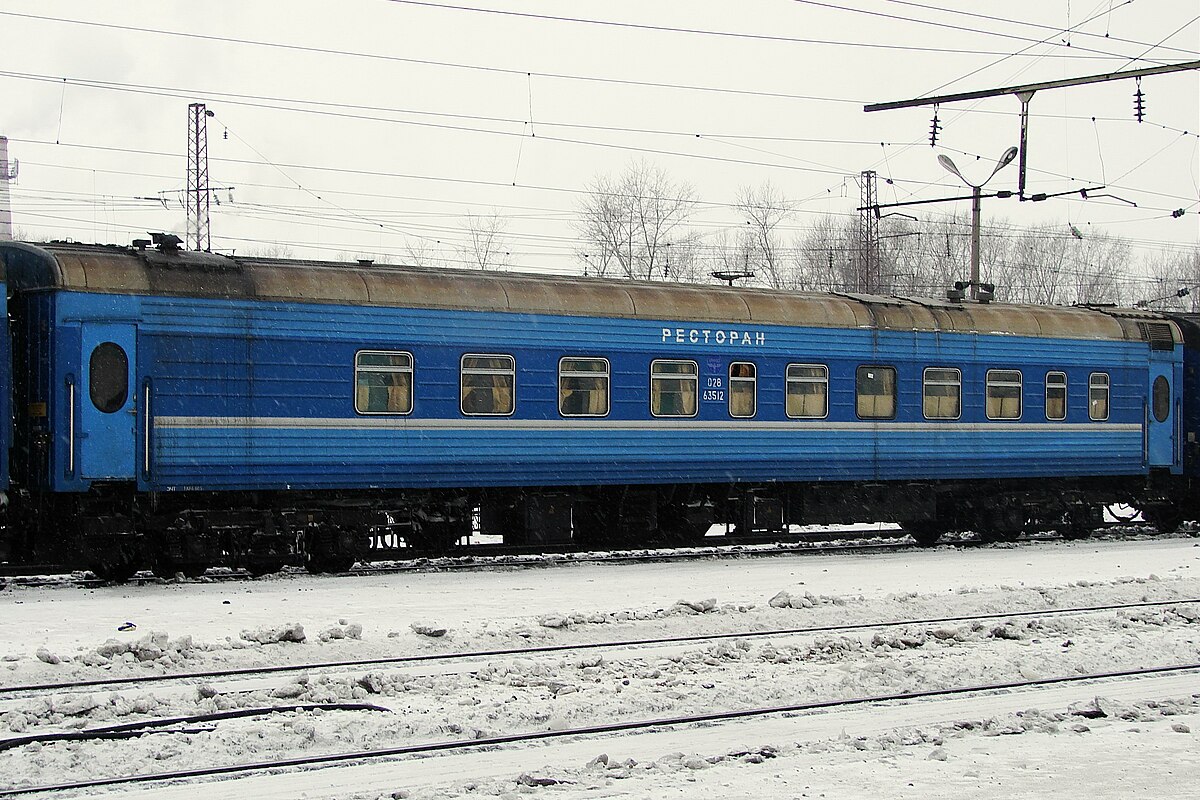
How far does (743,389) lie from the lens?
65.4 feet

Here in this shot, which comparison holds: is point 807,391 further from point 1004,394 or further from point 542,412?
point 542,412

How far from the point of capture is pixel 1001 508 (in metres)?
22.7

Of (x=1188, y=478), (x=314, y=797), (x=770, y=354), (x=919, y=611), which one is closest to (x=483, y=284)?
(x=770, y=354)

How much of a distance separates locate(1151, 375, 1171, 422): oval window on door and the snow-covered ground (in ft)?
24.3

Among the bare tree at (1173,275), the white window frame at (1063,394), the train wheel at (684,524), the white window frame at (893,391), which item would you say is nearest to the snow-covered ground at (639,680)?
the train wheel at (684,524)

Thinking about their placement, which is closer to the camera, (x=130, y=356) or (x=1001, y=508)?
(x=130, y=356)

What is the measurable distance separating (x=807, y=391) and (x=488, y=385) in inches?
194

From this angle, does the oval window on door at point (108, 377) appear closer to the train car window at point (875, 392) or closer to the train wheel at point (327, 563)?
the train wheel at point (327, 563)

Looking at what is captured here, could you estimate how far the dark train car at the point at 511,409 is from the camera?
15.7m

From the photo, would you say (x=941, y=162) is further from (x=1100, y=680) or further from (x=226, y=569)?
(x=1100, y=680)

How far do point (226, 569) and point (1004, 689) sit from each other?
423 inches

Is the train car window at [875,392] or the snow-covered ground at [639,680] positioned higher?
the train car window at [875,392]

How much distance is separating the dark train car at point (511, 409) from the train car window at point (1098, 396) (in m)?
0.04

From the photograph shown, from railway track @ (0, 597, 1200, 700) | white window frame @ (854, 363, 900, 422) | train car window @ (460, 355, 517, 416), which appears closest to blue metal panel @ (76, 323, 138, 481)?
train car window @ (460, 355, 517, 416)
